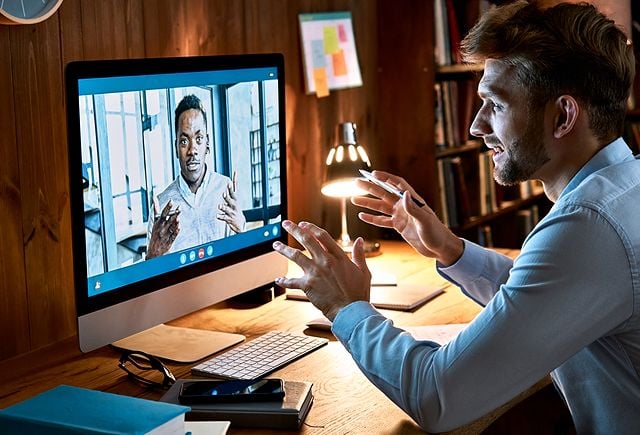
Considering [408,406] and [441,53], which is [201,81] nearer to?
[408,406]

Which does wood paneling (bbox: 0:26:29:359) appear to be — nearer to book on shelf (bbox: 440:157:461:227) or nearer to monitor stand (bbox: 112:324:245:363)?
monitor stand (bbox: 112:324:245:363)

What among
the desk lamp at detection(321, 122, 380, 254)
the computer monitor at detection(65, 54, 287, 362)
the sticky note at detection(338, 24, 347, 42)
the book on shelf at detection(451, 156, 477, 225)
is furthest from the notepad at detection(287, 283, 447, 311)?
the book on shelf at detection(451, 156, 477, 225)

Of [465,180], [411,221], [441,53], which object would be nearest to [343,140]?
[411,221]

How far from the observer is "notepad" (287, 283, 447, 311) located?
226 cm

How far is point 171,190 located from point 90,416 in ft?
2.03

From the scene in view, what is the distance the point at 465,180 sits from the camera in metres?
3.80

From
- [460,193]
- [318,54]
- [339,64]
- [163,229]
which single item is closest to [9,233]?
[163,229]

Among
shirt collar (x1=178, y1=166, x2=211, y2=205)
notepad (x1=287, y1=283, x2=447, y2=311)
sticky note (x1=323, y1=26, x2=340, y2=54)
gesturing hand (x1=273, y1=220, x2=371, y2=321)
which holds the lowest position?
notepad (x1=287, y1=283, x2=447, y2=311)

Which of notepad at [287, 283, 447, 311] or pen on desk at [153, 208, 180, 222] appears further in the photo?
notepad at [287, 283, 447, 311]

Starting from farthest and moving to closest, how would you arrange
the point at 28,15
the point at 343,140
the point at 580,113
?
the point at 343,140, the point at 28,15, the point at 580,113

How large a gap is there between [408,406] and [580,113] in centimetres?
55

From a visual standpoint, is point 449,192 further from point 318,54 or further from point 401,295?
point 401,295

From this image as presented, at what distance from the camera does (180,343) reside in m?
2.00

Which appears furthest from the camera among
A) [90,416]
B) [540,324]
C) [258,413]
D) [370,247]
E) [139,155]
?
[370,247]
